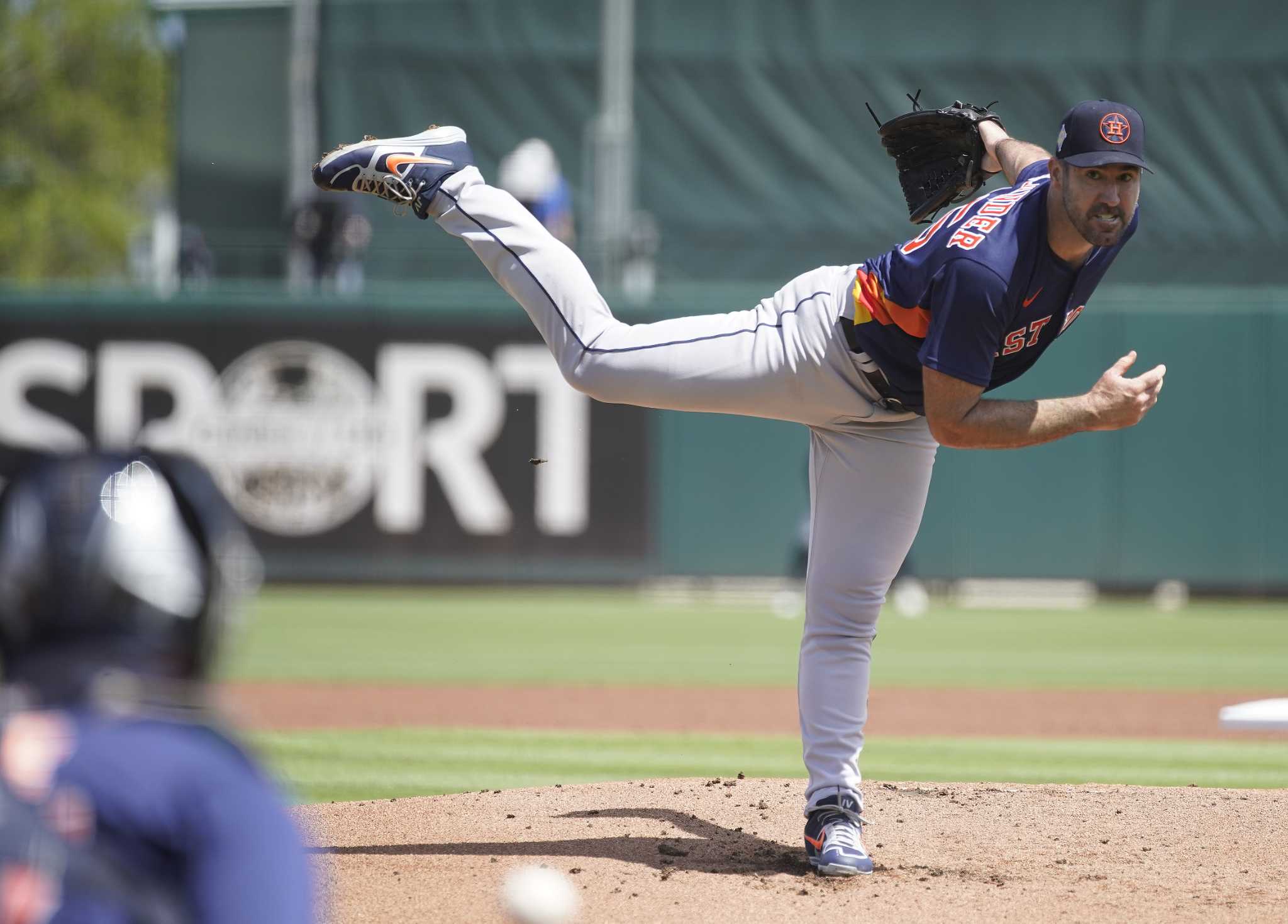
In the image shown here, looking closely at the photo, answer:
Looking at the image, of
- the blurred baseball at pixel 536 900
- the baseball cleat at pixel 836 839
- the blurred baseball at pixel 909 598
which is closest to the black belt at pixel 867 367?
the baseball cleat at pixel 836 839

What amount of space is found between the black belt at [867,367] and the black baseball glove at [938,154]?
55 cm

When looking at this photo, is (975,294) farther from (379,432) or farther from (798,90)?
(798,90)

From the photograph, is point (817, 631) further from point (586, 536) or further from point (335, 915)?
point (586, 536)

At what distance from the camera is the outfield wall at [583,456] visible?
12.8m

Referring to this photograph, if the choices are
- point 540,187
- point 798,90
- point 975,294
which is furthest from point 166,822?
point 798,90

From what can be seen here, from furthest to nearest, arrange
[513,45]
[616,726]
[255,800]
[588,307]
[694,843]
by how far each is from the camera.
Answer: [513,45] → [616,726] → [694,843] → [588,307] → [255,800]

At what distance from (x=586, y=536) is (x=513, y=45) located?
6845 mm

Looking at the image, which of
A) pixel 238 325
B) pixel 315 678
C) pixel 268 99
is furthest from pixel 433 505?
pixel 268 99

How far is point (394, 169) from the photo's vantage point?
12.5 feet

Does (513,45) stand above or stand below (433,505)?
above

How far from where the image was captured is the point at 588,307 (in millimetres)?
3658

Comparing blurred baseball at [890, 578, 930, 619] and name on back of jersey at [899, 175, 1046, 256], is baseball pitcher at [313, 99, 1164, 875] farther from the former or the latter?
blurred baseball at [890, 578, 930, 619]

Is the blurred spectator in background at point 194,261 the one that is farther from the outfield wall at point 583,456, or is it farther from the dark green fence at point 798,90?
the dark green fence at point 798,90

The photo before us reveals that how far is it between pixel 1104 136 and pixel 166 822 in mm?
2656
